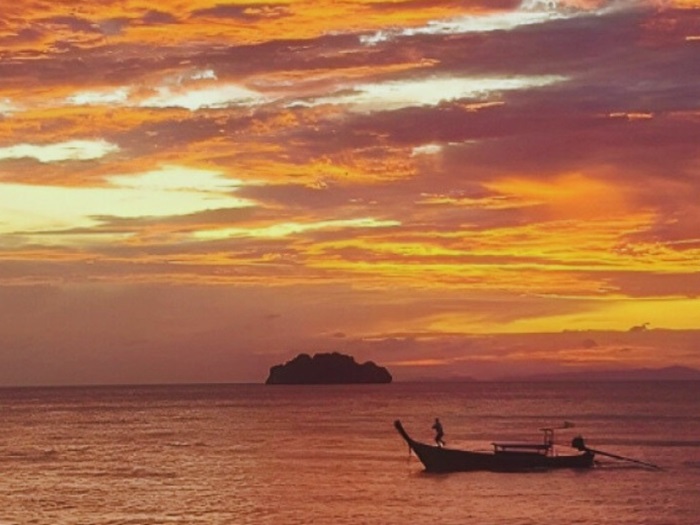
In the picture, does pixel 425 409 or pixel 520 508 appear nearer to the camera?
pixel 520 508

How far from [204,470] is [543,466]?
20.8 metres

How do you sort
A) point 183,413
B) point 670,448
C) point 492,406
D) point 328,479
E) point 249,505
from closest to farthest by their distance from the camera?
point 249,505 < point 328,479 < point 670,448 < point 183,413 < point 492,406

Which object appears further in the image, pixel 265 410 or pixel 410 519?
pixel 265 410

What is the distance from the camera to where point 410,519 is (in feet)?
157

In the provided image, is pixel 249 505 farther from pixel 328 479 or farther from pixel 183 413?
pixel 183 413

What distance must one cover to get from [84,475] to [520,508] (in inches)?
1135

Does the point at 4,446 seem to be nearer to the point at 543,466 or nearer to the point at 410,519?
the point at 543,466

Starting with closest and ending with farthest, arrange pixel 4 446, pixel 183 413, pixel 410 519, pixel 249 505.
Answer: pixel 410 519, pixel 249 505, pixel 4 446, pixel 183 413

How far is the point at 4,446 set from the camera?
95.4 metres

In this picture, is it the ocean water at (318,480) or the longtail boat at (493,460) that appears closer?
the ocean water at (318,480)

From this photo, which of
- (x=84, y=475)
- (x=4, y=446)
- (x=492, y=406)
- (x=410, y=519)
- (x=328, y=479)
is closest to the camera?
(x=410, y=519)

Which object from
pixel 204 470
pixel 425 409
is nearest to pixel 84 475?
pixel 204 470

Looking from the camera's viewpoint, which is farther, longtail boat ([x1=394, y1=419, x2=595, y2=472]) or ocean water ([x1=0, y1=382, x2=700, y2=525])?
longtail boat ([x1=394, y1=419, x2=595, y2=472])

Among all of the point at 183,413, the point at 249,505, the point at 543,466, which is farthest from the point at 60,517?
the point at 183,413
